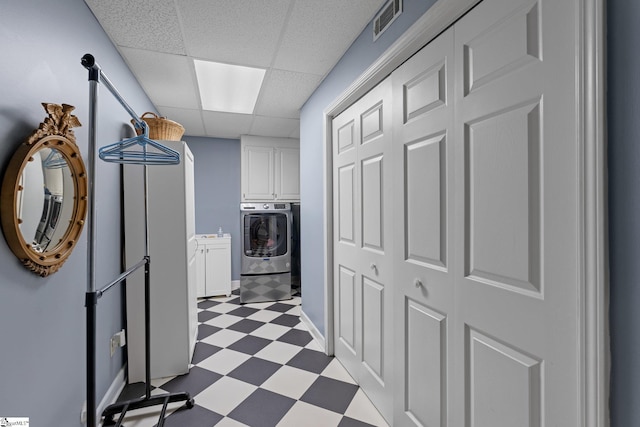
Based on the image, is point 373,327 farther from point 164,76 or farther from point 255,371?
point 164,76

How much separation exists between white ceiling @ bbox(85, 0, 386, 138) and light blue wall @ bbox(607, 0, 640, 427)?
4.29 feet

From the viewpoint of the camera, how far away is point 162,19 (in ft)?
5.95

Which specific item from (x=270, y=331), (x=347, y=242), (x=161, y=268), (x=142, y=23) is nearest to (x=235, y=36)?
(x=142, y=23)

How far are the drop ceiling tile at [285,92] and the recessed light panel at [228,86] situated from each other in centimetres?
9

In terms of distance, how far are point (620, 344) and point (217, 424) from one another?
1.89 meters

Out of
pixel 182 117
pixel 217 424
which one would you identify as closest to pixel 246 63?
pixel 182 117

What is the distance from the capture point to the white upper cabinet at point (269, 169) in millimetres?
4531

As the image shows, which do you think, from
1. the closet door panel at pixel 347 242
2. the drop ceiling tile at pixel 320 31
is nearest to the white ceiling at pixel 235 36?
the drop ceiling tile at pixel 320 31

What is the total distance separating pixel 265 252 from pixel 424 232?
3052 mm

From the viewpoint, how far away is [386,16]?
1.67 m

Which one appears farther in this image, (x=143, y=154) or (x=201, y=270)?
(x=201, y=270)

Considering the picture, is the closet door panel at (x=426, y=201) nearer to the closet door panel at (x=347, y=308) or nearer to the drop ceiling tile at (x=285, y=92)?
the closet door panel at (x=347, y=308)

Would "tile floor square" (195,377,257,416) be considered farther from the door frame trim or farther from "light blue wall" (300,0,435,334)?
the door frame trim

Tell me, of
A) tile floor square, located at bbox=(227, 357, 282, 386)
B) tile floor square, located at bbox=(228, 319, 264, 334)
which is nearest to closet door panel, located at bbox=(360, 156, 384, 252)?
tile floor square, located at bbox=(227, 357, 282, 386)
